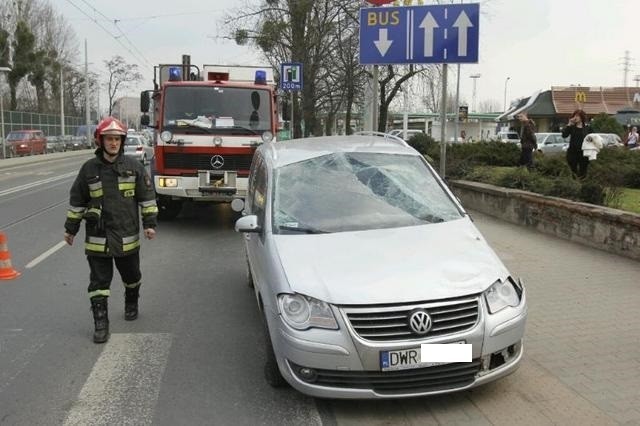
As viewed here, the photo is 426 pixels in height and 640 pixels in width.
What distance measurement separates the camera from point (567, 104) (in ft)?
187

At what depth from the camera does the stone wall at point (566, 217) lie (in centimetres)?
809

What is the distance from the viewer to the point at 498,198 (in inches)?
466

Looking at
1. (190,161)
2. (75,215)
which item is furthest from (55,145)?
(75,215)

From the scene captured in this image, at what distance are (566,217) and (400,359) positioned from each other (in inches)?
260

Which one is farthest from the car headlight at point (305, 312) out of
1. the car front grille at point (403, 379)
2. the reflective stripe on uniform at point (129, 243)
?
the reflective stripe on uniform at point (129, 243)

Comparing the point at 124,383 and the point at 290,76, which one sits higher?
the point at 290,76

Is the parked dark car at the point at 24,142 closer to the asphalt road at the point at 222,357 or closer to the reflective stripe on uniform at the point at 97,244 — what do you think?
the asphalt road at the point at 222,357

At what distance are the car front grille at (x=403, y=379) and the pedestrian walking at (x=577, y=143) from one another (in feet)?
30.9

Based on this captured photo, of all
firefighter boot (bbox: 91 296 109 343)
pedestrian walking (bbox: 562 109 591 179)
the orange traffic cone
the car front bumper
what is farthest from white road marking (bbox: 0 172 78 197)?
the car front bumper

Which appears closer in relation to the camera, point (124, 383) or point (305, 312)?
point (305, 312)

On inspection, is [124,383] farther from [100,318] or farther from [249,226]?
[249,226]

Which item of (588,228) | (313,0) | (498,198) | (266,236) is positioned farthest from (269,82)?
(313,0)

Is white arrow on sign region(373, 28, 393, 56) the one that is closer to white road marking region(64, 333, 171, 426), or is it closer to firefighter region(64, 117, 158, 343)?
firefighter region(64, 117, 158, 343)

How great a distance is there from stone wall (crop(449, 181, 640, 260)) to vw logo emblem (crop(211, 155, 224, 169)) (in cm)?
506
